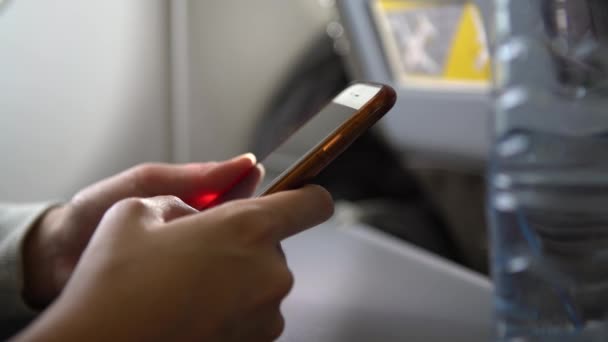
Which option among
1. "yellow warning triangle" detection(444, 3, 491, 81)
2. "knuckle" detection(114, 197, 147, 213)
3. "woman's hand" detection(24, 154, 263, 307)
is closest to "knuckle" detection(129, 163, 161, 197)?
"woman's hand" detection(24, 154, 263, 307)

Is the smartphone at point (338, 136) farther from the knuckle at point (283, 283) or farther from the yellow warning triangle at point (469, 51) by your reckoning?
the yellow warning triangle at point (469, 51)

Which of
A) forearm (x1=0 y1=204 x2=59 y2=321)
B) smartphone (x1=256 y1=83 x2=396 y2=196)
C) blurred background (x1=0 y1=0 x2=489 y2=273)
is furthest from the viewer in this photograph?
blurred background (x1=0 y1=0 x2=489 y2=273)

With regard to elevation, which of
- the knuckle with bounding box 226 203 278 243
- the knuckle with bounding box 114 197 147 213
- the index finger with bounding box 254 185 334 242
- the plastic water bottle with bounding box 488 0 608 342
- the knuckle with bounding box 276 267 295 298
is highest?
the knuckle with bounding box 114 197 147 213

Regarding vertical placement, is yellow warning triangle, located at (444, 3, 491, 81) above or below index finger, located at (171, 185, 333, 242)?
below

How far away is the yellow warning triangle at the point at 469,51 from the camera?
1.01 metres

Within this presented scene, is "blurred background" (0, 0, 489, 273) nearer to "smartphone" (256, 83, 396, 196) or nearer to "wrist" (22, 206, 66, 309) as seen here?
"wrist" (22, 206, 66, 309)

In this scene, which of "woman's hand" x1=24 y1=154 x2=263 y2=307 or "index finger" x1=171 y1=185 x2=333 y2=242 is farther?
"woman's hand" x1=24 y1=154 x2=263 y2=307

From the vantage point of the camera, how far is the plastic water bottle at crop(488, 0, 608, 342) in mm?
668

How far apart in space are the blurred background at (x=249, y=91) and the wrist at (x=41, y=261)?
411 mm

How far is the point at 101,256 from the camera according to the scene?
12.6 inches

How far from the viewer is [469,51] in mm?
1040

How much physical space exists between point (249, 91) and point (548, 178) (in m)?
0.76

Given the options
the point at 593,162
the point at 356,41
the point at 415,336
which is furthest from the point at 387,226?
the point at 415,336

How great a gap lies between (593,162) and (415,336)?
15.2 inches
